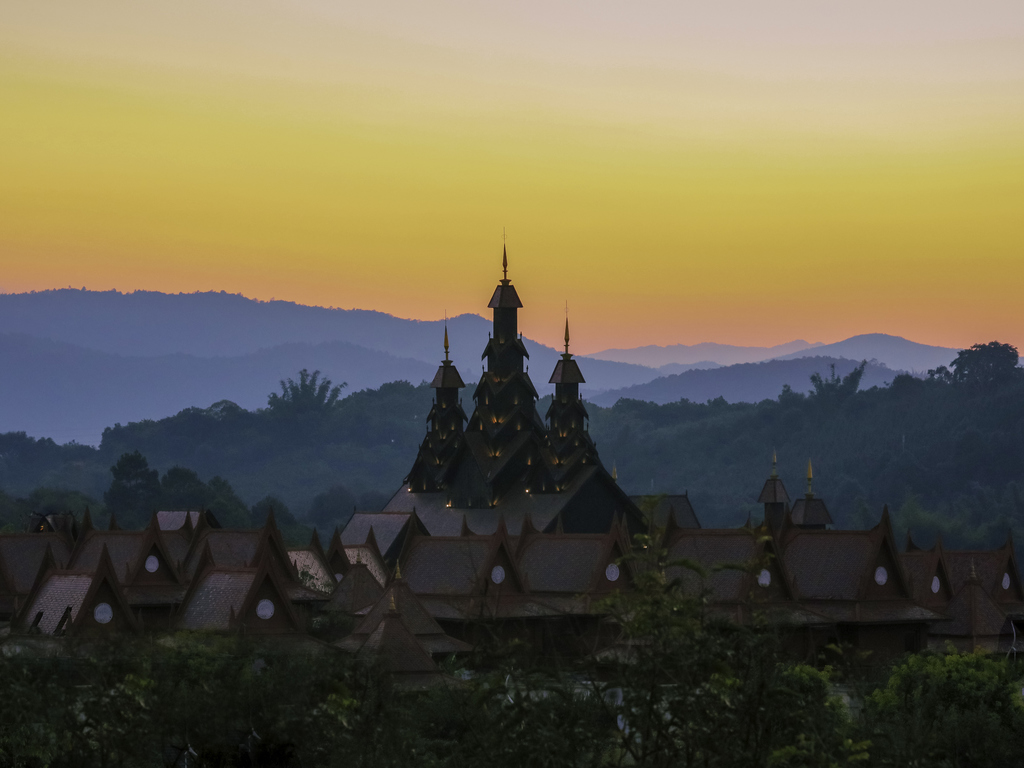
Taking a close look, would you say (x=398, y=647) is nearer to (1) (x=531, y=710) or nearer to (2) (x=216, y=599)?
(2) (x=216, y=599)

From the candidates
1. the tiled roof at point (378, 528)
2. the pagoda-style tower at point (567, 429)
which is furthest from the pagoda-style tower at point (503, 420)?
the tiled roof at point (378, 528)

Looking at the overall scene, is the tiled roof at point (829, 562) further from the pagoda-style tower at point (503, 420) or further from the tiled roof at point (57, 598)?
the tiled roof at point (57, 598)

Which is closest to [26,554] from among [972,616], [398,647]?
[398,647]


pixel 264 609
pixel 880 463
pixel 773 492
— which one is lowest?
pixel 264 609

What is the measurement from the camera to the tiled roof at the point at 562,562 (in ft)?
183

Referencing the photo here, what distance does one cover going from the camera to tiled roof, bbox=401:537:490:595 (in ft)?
181

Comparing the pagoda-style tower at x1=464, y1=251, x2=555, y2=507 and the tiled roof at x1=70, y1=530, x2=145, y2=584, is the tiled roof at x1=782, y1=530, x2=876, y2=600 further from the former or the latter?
the tiled roof at x1=70, y1=530, x2=145, y2=584

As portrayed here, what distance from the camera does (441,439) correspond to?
79750 mm

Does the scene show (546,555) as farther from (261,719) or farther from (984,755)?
(261,719)

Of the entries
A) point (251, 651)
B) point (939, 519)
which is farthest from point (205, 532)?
point (939, 519)

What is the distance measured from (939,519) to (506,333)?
61656mm

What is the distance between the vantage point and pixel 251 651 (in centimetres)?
3991

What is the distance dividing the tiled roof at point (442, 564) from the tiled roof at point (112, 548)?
9061 millimetres

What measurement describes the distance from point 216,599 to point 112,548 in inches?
442
